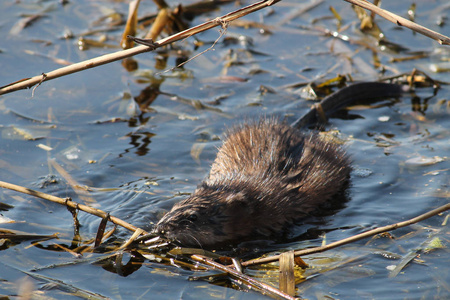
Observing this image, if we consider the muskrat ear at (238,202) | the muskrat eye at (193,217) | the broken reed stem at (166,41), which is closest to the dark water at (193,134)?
the muskrat eye at (193,217)

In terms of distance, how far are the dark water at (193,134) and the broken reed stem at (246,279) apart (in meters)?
0.10

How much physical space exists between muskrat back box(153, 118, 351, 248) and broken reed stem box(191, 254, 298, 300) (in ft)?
1.13

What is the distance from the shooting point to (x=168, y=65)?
880 centimetres

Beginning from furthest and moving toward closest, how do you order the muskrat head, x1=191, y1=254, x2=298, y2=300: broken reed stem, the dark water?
the muskrat head, the dark water, x1=191, y1=254, x2=298, y2=300: broken reed stem

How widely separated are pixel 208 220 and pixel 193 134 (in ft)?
6.72

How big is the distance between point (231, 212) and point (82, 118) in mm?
2764

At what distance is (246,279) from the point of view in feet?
15.0

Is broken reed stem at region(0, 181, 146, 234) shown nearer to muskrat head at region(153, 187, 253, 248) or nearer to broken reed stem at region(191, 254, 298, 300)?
muskrat head at region(153, 187, 253, 248)

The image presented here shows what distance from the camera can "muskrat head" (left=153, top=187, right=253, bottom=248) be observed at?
5074 millimetres

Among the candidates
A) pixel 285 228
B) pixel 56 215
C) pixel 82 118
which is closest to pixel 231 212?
pixel 285 228

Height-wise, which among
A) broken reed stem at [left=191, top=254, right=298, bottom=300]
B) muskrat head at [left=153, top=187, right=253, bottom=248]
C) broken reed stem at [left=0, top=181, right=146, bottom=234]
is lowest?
broken reed stem at [left=191, top=254, right=298, bottom=300]

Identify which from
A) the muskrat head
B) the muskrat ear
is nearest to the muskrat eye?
the muskrat head

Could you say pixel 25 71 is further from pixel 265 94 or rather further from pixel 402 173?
pixel 402 173

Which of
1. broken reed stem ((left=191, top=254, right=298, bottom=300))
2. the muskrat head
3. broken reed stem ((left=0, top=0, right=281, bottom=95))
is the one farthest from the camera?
the muskrat head
